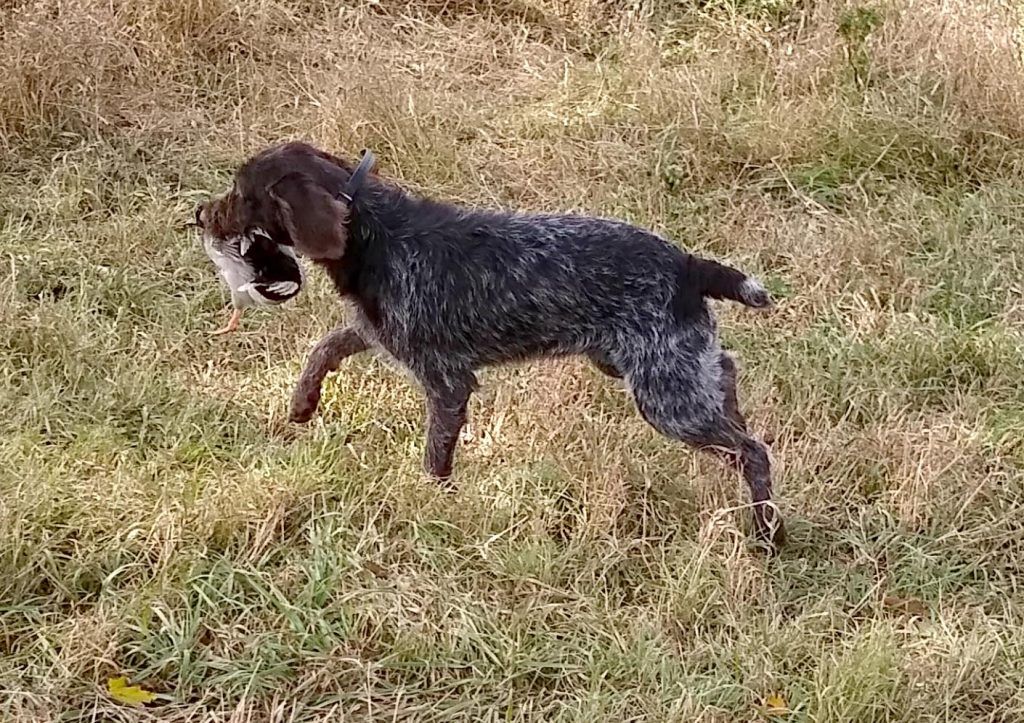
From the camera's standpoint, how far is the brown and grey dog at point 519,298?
12.7 feet

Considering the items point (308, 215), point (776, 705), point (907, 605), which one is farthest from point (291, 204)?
point (907, 605)

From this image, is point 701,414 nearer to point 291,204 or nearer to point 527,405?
point 527,405

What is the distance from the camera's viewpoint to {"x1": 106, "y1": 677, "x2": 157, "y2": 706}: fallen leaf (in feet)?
10.6

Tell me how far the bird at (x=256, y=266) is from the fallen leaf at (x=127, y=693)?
4.32 ft

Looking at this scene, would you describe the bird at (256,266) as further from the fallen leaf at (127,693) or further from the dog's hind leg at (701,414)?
the fallen leaf at (127,693)

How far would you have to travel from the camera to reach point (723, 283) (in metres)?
3.91

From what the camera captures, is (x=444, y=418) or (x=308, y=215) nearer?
(x=308, y=215)

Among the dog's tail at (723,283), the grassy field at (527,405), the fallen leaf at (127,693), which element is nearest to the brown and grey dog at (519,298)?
the dog's tail at (723,283)

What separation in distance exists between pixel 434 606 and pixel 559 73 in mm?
4139

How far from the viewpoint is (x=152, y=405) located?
436 cm

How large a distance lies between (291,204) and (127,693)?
1404 millimetres

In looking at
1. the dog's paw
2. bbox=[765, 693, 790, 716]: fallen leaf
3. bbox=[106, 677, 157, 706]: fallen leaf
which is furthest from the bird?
bbox=[765, 693, 790, 716]: fallen leaf

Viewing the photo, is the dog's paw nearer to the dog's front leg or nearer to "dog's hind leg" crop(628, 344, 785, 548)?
the dog's front leg

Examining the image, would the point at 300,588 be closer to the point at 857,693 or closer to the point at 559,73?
the point at 857,693
